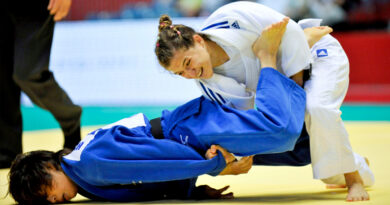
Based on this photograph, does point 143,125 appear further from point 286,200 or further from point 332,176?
point 332,176

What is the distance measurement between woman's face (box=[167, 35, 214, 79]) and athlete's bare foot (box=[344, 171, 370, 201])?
715 millimetres

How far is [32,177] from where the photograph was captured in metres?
2.26

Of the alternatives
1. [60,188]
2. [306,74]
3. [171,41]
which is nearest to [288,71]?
[306,74]

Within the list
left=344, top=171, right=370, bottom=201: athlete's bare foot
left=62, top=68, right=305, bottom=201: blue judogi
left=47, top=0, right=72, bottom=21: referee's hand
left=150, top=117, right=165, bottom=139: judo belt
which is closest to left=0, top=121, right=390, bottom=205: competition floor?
left=344, top=171, right=370, bottom=201: athlete's bare foot

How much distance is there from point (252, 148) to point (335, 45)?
0.71 meters

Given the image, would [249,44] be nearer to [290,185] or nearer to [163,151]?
[163,151]

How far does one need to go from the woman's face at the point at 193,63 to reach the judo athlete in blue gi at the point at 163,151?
0.13m

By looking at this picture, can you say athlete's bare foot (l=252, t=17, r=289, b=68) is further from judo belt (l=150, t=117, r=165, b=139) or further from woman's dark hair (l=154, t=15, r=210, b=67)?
judo belt (l=150, t=117, r=165, b=139)

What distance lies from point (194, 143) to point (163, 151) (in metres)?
0.15

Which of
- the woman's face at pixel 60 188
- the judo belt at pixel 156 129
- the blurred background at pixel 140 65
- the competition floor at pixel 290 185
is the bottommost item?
the blurred background at pixel 140 65

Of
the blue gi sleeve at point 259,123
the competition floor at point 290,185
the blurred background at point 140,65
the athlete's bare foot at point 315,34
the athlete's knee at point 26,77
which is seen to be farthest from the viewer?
the blurred background at point 140,65

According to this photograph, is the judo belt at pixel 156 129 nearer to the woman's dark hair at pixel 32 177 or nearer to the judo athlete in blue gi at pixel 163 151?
the judo athlete in blue gi at pixel 163 151

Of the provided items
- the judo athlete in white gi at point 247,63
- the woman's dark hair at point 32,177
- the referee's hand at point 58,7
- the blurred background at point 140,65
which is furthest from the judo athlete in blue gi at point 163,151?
the blurred background at point 140,65

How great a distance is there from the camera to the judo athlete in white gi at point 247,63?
2326mm
